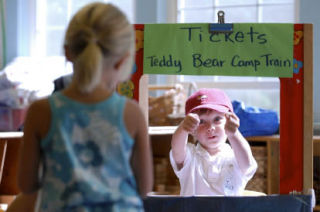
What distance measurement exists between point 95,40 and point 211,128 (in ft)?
2.61

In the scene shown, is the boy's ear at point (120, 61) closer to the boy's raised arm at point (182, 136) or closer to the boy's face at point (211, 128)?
the boy's raised arm at point (182, 136)

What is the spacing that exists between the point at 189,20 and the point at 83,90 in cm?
252

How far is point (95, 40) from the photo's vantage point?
2.68 feet

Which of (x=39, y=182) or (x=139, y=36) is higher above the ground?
(x=139, y=36)

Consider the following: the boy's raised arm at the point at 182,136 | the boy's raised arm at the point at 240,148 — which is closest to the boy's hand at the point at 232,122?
the boy's raised arm at the point at 240,148

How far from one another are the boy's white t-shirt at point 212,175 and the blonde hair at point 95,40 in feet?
2.55

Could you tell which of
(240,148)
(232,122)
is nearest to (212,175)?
(240,148)

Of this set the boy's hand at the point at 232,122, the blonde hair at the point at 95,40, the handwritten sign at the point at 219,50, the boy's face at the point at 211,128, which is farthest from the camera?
the boy's face at the point at 211,128

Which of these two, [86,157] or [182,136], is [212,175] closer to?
[182,136]

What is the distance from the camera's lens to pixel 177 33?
57.7 inches

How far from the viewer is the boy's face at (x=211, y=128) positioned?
156 cm

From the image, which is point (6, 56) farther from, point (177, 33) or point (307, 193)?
point (307, 193)

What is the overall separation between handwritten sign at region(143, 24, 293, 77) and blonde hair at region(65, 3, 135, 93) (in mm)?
Answer: 625

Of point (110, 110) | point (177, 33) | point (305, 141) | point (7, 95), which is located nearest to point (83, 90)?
point (110, 110)
